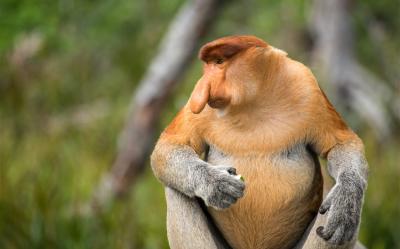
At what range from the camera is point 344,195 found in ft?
6.54

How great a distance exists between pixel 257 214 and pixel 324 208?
19 centimetres

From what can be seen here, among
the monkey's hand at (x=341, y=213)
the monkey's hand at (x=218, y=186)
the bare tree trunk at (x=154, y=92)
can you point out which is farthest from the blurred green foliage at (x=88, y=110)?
the monkey's hand at (x=341, y=213)

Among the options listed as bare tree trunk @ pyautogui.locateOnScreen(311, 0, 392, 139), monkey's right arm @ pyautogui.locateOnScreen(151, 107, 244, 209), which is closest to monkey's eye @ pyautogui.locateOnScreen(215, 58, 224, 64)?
monkey's right arm @ pyautogui.locateOnScreen(151, 107, 244, 209)

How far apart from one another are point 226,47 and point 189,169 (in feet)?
1.19

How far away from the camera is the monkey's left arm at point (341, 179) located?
6.40 ft

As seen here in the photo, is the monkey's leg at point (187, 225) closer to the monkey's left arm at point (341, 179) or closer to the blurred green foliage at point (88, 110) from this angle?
the monkey's left arm at point (341, 179)

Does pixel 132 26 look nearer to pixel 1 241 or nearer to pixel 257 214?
pixel 1 241

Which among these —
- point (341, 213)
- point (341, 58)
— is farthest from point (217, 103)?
point (341, 58)

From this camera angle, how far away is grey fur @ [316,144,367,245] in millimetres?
1949

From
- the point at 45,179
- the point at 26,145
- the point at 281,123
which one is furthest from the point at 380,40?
the point at 281,123

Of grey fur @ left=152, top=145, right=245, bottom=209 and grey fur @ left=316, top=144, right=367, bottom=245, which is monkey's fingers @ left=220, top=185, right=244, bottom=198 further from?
grey fur @ left=316, top=144, right=367, bottom=245

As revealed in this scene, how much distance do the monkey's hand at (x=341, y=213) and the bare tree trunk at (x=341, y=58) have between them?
4.75 meters

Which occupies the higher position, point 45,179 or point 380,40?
point 380,40

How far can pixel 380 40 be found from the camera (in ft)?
27.7
